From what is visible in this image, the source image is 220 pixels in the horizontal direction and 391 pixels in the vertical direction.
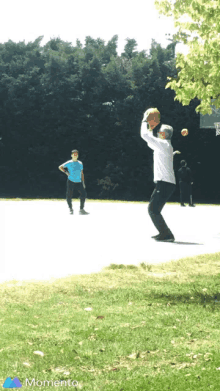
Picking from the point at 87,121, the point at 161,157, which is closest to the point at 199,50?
the point at 161,157

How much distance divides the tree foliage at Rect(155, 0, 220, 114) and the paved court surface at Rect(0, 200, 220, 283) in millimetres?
3377

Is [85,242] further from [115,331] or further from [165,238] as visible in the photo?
[115,331]

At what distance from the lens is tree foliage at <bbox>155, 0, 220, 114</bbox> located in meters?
13.3

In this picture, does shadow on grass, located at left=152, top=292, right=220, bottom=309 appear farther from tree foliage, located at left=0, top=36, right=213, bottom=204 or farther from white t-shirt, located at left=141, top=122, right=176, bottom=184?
tree foliage, located at left=0, top=36, right=213, bottom=204

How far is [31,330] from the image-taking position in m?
4.98

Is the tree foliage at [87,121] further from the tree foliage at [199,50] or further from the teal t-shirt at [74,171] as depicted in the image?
the tree foliage at [199,50]

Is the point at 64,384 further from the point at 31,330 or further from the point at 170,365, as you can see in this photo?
the point at 31,330

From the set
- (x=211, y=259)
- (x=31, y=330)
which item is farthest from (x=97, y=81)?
(x=31, y=330)

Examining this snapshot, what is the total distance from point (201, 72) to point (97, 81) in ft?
70.2

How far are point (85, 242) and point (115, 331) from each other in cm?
605

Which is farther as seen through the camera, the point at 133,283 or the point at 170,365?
the point at 133,283

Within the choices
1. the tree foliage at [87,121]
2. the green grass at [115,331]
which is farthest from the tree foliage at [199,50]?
the tree foliage at [87,121]

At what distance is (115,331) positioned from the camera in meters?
4.96

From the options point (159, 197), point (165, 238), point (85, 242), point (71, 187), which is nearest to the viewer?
point (159, 197)
